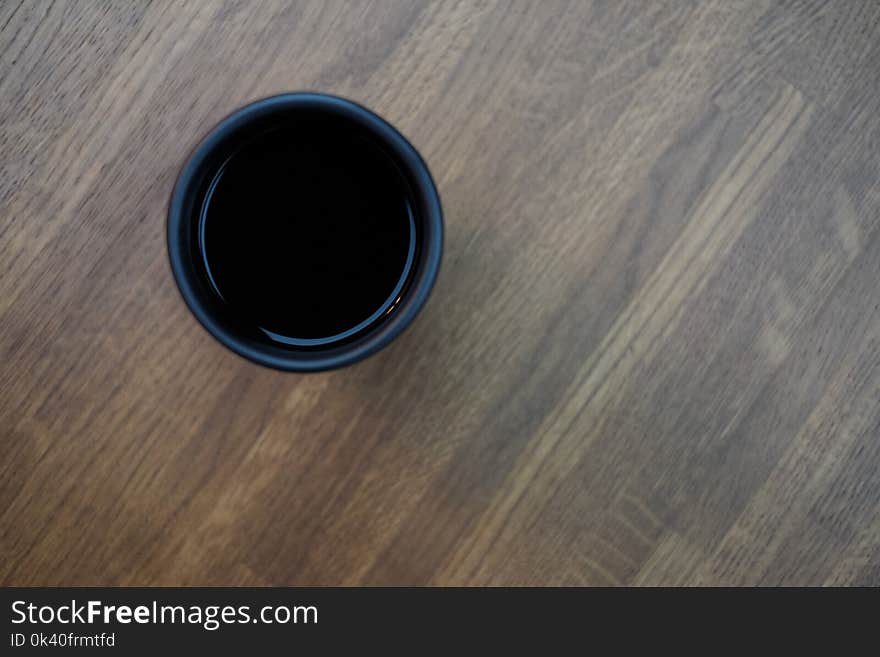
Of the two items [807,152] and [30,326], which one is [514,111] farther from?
[30,326]

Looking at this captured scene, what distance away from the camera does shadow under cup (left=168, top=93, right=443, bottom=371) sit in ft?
1.27

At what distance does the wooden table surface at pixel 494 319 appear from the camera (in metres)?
0.45

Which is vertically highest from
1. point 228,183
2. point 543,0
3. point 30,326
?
point 543,0

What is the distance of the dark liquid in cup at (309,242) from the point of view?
1.30 feet

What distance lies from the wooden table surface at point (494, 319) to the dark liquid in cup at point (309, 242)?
0.17 feet

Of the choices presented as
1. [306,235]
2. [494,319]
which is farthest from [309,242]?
Answer: [494,319]

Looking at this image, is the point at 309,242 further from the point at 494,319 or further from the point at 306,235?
the point at 494,319

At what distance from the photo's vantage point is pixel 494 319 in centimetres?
46

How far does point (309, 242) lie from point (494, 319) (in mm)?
114

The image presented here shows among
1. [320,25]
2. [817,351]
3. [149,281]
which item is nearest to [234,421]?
[149,281]
